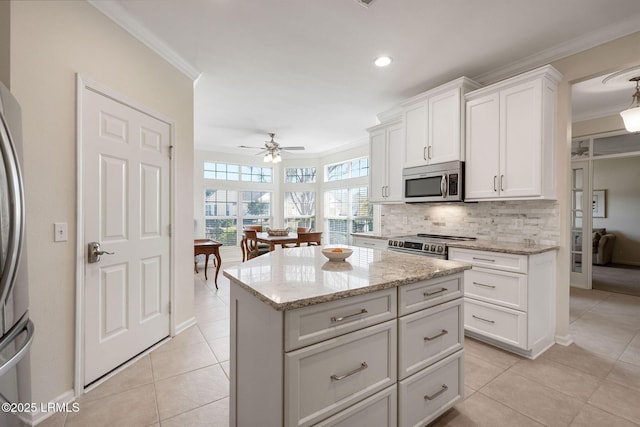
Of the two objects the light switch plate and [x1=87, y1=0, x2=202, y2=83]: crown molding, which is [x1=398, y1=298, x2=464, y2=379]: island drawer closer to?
the light switch plate

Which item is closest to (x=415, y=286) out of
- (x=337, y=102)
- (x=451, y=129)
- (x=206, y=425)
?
(x=206, y=425)

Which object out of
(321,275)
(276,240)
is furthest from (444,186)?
(276,240)

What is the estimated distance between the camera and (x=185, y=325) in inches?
116

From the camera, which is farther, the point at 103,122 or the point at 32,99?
the point at 103,122

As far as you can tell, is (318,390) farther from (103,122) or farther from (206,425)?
(103,122)

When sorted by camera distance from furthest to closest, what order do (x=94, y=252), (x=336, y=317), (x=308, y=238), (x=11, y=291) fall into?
(x=308, y=238) → (x=94, y=252) → (x=336, y=317) → (x=11, y=291)

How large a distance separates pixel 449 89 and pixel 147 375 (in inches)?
152

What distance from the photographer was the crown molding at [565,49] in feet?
7.42

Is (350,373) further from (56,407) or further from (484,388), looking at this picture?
(56,407)

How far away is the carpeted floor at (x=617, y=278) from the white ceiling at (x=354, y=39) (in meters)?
4.09

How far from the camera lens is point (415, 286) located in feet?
4.85

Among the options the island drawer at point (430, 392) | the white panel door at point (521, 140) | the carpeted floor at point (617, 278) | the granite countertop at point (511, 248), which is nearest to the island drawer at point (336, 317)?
the island drawer at point (430, 392)

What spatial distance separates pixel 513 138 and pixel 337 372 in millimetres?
2687

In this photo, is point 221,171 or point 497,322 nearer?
point 497,322
